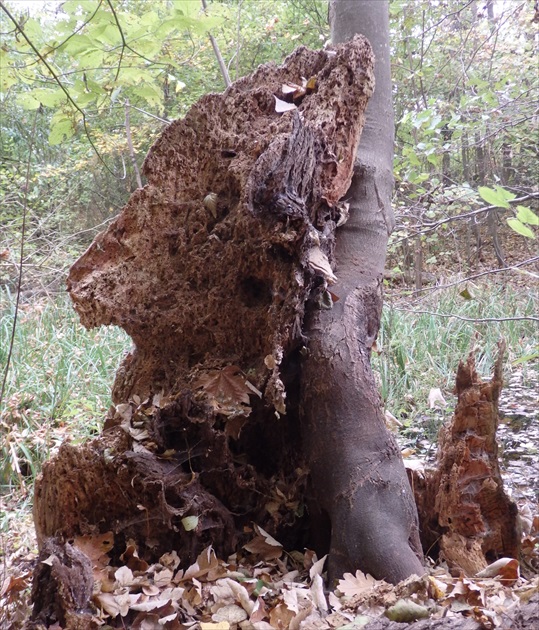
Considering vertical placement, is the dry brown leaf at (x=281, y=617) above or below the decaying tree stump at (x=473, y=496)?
below

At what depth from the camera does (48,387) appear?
4395 mm

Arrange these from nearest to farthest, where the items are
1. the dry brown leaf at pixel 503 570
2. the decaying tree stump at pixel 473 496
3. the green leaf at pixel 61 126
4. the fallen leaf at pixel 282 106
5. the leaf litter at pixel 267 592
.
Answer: the leaf litter at pixel 267 592 < the dry brown leaf at pixel 503 570 < the decaying tree stump at pixel 473 496 < the fallen leaf at pixel 282 106 < the green leaf at pixel 61 126

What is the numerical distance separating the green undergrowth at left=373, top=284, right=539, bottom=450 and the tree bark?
83.4 inches

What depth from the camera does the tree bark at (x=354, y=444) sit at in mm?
1707

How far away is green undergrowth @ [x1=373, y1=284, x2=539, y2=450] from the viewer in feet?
14.4

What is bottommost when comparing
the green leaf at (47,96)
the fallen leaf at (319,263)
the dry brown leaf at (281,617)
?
the dry brown leaf at (281,617)

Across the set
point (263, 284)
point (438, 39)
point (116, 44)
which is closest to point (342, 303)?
point (263, 284)

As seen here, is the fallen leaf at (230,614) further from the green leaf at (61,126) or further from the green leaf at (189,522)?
the green leaf at (61,126)

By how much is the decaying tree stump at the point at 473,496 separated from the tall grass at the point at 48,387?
2604 millimetres

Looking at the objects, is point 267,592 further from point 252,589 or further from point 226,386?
point 226,386

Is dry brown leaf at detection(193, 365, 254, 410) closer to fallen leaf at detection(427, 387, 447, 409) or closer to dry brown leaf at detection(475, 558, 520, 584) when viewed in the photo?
dry brown leaf at detection(475, 558, 520, 584)

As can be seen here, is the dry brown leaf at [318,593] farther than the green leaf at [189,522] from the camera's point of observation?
No

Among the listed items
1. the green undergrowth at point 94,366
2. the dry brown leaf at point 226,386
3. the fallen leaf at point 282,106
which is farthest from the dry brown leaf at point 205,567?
the green undergrowth at point 94,366

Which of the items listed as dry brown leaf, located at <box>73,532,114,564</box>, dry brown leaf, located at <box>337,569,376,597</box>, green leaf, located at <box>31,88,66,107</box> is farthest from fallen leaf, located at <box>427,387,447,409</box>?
green leaf, located at <box>31,88,66,107</box>
